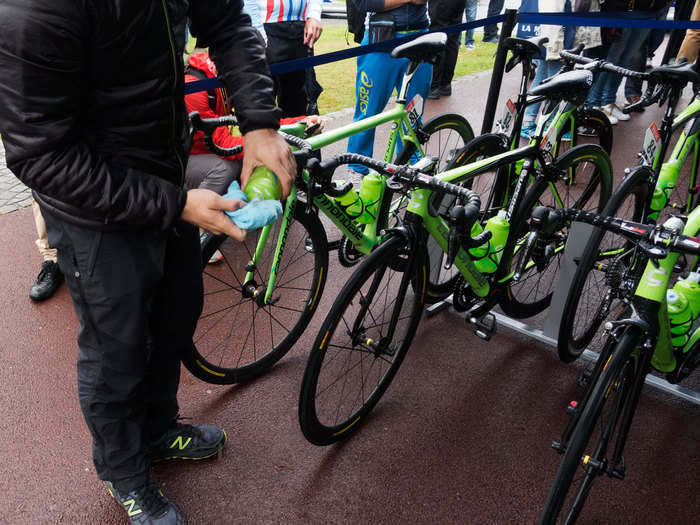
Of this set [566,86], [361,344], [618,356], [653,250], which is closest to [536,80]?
[566,86]

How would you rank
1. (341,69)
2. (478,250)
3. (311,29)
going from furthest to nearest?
1. (341,69)
2. (311,29)
3. (478,250)

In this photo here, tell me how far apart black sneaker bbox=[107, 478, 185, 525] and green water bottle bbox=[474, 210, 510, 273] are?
190 centimetres

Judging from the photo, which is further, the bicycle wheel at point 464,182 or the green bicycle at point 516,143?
the bicycle wheel at point 464,182

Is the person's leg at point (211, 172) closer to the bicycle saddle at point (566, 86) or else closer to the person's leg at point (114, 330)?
the person's leg at point (114, 330)

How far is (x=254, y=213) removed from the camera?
154cm

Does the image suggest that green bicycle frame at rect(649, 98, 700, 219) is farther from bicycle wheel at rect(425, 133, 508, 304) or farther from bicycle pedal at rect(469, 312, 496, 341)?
bicycle pedal at rect(469, 312, 496, 341)

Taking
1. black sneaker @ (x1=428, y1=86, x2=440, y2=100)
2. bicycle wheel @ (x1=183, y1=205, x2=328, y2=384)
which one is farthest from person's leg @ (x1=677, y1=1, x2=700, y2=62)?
bicycle wheel @ (x1=183, y1=205, x2=328, y2=384)

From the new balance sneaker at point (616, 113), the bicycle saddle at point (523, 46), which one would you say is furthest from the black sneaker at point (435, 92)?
the bicycle saddle at point (523, 46)

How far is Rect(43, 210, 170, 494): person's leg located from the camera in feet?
5.40

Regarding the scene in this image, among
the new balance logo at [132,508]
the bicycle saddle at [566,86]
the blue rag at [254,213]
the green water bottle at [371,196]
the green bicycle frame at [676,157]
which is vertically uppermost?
the bicycle saddle at [566,86]

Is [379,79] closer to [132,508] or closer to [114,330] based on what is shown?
[114,330]

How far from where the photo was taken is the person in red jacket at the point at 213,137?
3.42 metres

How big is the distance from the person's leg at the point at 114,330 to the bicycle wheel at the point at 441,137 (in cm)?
224

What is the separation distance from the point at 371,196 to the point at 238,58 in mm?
1478
